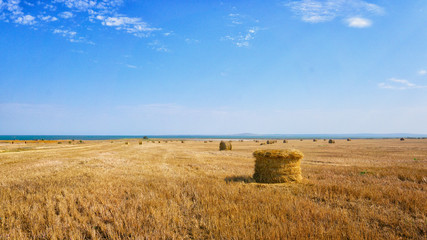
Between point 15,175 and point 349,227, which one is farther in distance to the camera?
point 15,175

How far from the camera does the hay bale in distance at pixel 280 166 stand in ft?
33.0

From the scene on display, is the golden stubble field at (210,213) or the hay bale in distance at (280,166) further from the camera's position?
the hay bale in distance at (280,166)

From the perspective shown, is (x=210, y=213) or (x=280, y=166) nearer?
(x=210, y=213)

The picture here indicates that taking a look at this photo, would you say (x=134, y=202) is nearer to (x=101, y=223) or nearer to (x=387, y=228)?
(x=101, y=223)

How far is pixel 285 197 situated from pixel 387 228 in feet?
8.82

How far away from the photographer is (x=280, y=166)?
33.3ft

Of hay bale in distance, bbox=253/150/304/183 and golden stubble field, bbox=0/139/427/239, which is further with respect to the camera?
hay bale in distance, bbox=253/150/304/183

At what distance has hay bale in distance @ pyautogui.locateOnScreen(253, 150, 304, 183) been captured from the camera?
1007 cm

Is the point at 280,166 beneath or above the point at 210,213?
above

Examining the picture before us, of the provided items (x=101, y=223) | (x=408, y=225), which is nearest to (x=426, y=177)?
(x=408, y=225)

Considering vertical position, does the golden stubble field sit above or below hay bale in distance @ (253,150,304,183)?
below

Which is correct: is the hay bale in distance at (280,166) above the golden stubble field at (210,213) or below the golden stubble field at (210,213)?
above

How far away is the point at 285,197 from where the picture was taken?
7.16 metres

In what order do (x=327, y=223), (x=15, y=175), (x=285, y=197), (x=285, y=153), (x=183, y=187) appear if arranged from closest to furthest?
(x=327, y=223) < (x=285, y=197) < (x=183, y=187) < (x=285, y=153) < (x=15, y=175)
